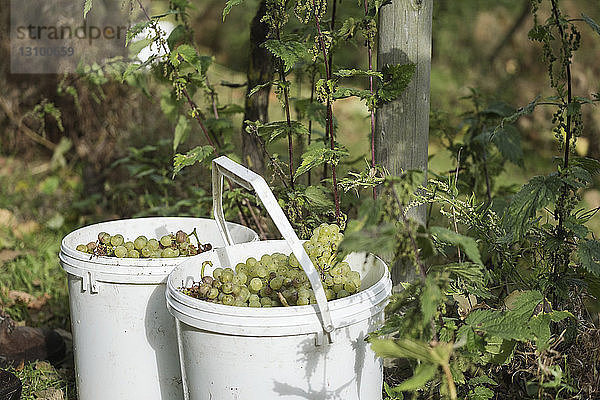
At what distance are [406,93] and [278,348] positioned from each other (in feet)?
3.44

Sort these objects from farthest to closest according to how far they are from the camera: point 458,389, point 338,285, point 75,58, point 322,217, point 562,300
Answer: point 75,58
point 322,217
point 562,300
point 458,389
point 338,285

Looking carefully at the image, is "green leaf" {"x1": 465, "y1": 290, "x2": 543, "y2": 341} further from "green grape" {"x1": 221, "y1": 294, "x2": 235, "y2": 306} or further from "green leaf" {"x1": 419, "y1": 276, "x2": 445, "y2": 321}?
"green grape" {"x1": 221, "y1": 294, "x2": 235, "y2": 306}

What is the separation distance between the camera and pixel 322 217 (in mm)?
2414

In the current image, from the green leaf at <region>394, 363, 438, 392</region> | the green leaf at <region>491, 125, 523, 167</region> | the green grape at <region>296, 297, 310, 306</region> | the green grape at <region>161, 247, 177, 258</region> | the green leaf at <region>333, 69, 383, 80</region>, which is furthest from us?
the green leaf at <region>491, 125, 523, 167</region>

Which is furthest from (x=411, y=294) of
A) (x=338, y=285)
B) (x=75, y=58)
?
(x=75, y=58)

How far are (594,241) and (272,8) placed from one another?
3.82ft

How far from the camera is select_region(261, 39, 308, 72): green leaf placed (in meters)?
2.00

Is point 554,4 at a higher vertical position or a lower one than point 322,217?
higher

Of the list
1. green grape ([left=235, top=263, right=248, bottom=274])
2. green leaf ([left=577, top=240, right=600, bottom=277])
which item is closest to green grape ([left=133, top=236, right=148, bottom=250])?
green grape ([left=235, top=263, right=248, bottom=274])

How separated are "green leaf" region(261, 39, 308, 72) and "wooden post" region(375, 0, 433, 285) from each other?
32cm

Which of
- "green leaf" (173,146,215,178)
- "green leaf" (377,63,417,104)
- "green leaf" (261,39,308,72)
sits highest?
"green leaf" (261,39,308,72)

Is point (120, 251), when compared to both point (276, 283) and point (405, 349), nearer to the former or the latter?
point (276, 283)

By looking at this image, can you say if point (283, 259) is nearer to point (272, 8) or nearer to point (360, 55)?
point (272, 8)

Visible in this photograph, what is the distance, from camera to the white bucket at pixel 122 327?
202 cm
